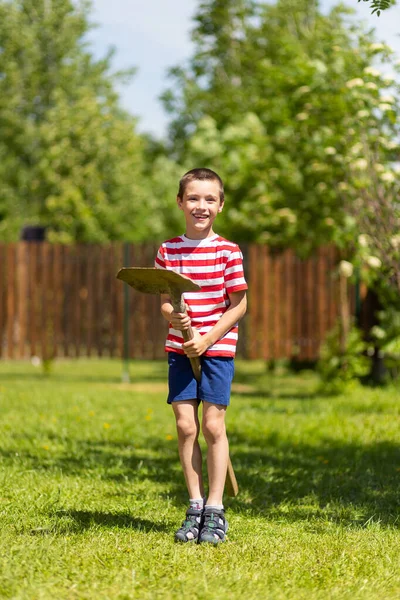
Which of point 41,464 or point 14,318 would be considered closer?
point 41,464

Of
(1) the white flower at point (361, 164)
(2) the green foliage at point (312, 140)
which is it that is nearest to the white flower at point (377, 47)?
(2) the green foliage at point (312, 140)

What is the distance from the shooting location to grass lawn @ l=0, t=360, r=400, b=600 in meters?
3.31

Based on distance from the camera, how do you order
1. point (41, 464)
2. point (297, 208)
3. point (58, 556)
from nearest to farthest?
point (58, 556) < point (41, 464) < point (297, 208)

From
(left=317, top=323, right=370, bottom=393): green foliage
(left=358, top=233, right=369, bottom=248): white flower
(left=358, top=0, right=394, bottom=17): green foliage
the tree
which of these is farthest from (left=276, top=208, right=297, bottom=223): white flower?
the tree

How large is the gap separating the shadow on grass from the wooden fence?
5.56 meters

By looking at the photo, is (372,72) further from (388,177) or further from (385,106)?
(388,177)

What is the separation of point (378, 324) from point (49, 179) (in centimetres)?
1673

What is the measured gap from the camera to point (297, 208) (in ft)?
38.8

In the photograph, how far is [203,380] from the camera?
4.06 metres

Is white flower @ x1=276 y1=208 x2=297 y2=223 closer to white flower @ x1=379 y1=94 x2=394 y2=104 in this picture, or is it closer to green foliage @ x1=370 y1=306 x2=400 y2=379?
green foliage @ x1=370 y1=306 x2=400 y2=379

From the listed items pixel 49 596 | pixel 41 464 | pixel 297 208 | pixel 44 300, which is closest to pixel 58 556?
pixel 49 596

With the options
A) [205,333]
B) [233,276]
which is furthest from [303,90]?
[205,333]

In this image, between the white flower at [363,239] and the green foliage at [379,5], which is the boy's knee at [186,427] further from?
the white flower at [363,239]

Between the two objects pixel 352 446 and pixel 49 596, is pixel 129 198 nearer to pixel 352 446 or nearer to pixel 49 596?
pixel 352 446
